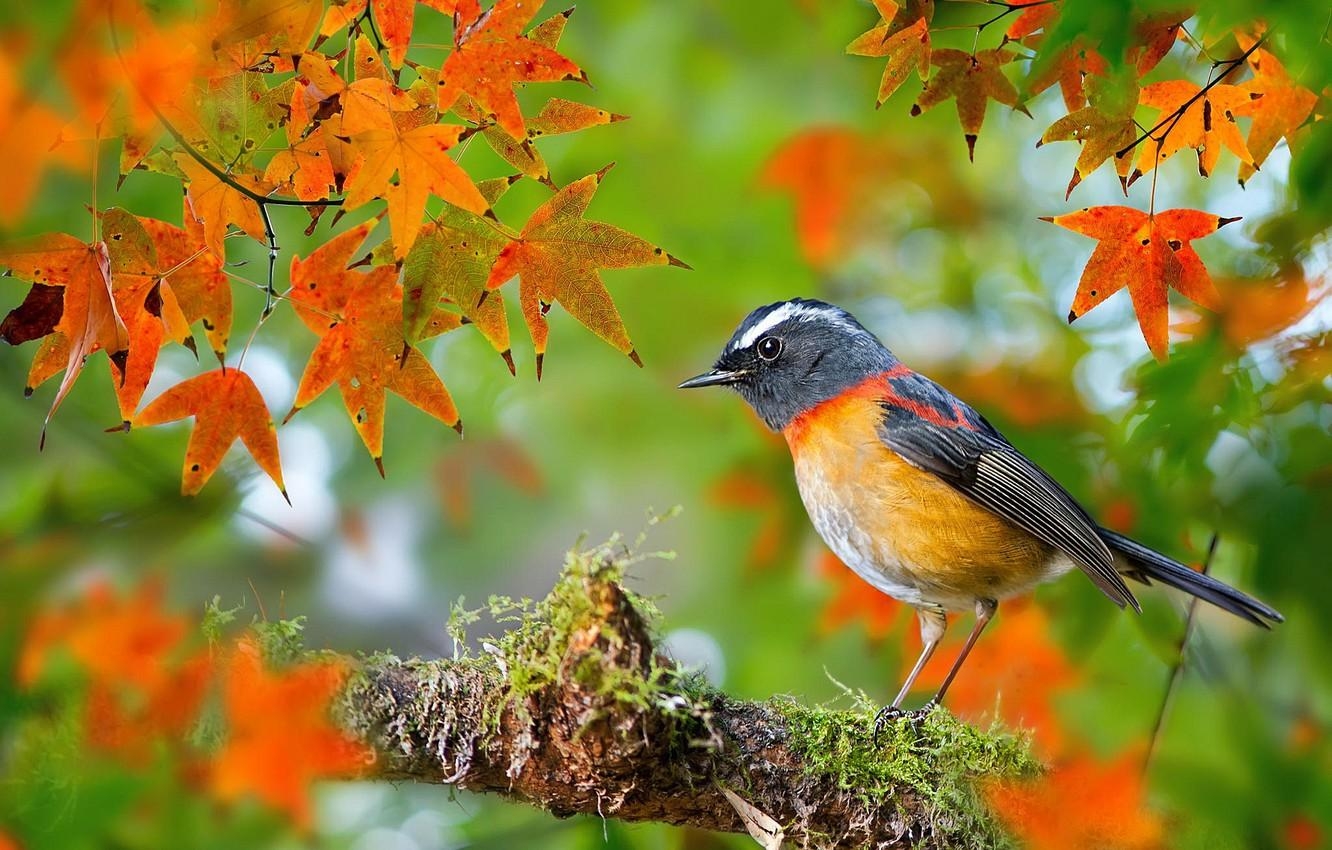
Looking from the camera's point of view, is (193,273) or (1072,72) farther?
(1072,72)

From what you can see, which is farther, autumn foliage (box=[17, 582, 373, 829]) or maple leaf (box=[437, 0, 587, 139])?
autumn foliage (box=[17, 582, 373, 829])

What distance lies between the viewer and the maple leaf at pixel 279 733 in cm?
288

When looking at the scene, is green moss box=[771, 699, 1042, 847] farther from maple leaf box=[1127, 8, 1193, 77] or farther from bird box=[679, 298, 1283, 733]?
maple leaf box=[1127, 8, 1193, 77]

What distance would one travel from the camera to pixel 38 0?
2.47 m

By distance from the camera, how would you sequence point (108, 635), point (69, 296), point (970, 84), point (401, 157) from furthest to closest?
point (108, 635) → point (970, 84) → point (69, 296) → point (401, 157)

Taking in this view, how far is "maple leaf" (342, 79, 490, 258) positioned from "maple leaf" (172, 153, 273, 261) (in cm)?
37

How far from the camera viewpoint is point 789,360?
4.29 meters

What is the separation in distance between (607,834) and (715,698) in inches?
35.0

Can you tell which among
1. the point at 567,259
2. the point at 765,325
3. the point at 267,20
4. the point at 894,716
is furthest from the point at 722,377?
the point at 267,20

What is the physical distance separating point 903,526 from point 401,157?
2.21 m

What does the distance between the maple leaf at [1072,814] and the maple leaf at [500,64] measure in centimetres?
225

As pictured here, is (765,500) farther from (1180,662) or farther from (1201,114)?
(1201,114)

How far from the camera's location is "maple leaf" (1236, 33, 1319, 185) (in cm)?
295

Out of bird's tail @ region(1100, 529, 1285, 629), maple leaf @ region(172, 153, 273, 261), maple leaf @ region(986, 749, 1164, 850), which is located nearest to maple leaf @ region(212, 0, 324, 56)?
maple leaf @ region(172, 153, 273, 261)
